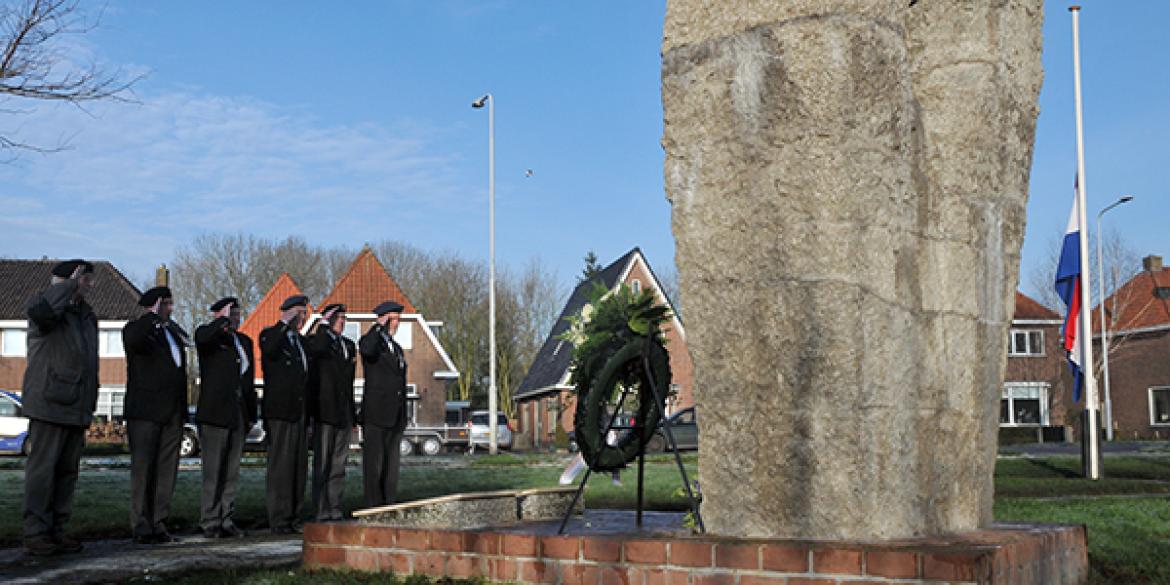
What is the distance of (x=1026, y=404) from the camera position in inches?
2087

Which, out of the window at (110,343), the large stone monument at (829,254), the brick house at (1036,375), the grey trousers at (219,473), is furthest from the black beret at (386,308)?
the brick house at (1036,375)

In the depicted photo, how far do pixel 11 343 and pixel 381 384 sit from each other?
47193 millimetres

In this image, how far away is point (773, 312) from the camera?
4.66m

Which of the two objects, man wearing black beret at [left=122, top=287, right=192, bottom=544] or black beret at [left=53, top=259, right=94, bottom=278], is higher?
black beret at [left=53, top=259, right=94, bottom=278]

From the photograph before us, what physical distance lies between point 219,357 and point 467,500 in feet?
10.4

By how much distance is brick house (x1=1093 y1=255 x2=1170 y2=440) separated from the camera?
50062mm

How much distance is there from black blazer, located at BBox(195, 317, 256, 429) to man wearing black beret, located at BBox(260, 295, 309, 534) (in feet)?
0.80

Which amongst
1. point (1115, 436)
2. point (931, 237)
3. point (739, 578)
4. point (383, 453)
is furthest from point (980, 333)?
point (1115, 436)

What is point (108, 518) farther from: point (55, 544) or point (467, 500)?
point (467, 500)

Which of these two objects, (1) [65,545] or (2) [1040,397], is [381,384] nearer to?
(1) [65,545]

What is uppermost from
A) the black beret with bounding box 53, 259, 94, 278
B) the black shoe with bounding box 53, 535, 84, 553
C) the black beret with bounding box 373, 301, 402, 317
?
the black beret with bounding box 53, 259, 94, 278

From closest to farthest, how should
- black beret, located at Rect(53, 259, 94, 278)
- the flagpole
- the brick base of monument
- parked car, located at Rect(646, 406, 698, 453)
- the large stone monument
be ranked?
the brick base of monument < the large stone monument < black beret, located at Rect(53, 259, 94, 278) < the flagpole < parked car, located at Rect(646, 406, 698, 453)

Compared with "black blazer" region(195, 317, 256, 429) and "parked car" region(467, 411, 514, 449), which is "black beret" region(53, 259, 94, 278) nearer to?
"black blazer" region(195, 317, 256, 429)

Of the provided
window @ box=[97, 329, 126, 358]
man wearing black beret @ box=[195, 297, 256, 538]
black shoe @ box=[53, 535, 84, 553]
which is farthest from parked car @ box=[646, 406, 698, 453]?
window @ box=[97, 329, 126, 358]
